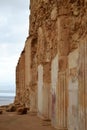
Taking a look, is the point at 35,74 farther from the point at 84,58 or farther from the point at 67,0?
the point at 84,58

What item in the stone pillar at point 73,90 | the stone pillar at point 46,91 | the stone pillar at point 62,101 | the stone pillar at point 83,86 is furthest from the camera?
the stone pillar at point 46,91

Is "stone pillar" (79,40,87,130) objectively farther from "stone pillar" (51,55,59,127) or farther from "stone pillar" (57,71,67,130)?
"stone pillar" (51,55,59,127)

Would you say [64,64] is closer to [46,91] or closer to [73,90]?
[73,90]

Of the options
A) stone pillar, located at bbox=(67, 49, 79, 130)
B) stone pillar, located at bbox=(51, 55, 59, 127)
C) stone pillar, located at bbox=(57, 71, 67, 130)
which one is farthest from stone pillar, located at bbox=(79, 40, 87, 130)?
stone pillar, located at bbox=(51, 55, 59, 127)

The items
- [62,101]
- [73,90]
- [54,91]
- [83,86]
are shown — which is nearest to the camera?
[83,86]

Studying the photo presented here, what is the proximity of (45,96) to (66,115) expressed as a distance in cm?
307

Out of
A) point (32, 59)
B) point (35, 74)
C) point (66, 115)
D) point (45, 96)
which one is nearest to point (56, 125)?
point (66, 115)

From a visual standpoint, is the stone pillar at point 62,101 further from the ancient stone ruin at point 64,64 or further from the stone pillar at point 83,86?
the stone pillar at point 83,86

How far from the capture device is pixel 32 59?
17.7 metres

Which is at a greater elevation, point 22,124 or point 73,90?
Result: point 73,90

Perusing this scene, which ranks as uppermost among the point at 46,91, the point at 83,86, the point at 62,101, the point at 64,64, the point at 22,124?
the point at 64,64

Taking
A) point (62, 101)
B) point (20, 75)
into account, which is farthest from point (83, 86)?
point (20, 75)

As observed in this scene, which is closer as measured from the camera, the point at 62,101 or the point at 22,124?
the point at 62,101

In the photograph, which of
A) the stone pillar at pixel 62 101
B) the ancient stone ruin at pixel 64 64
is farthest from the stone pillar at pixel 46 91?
the stone pillar at pixel 62 101
